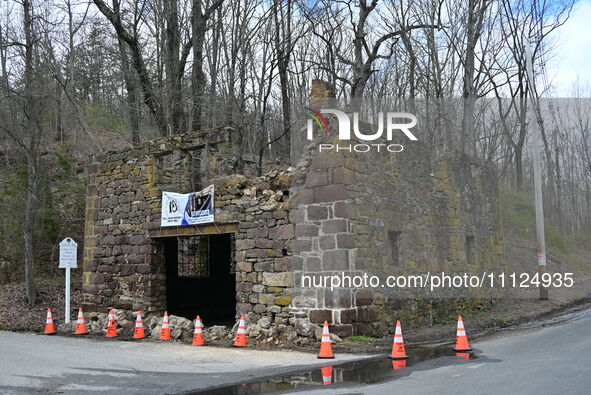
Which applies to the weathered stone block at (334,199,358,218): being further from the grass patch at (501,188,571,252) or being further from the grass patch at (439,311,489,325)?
the grass patch at (501,188,571,252)

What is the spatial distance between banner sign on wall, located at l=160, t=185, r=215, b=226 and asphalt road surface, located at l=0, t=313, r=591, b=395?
3.20 meters

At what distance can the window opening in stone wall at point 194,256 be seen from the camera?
19328mm

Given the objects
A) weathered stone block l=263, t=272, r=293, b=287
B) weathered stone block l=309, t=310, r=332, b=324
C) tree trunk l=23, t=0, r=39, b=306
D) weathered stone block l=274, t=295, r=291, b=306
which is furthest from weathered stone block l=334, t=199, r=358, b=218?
tree trunk l=23, t=0, r=39, b=306

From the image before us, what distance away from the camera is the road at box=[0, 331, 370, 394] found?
764 cm

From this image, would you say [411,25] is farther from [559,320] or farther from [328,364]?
[328,364]

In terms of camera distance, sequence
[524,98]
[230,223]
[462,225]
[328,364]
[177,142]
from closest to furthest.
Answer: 1. [328,364]
2. [230,223]
3. [177,142]
4. [462,225]
5. [524,98]

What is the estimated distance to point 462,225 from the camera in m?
17.4

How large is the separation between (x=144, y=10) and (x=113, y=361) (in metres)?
15.2

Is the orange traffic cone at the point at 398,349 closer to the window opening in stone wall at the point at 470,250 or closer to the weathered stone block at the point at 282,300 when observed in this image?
the weathered stone block at the point at 282,300

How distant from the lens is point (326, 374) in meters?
8.30

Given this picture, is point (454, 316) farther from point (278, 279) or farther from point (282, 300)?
point (278, 279)

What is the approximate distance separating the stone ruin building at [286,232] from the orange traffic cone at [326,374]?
8.53ft

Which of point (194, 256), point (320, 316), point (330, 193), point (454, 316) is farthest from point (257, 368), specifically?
point (194, 256)

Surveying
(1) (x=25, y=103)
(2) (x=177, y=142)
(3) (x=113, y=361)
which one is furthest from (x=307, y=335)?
(1) (x=25, y=103)
